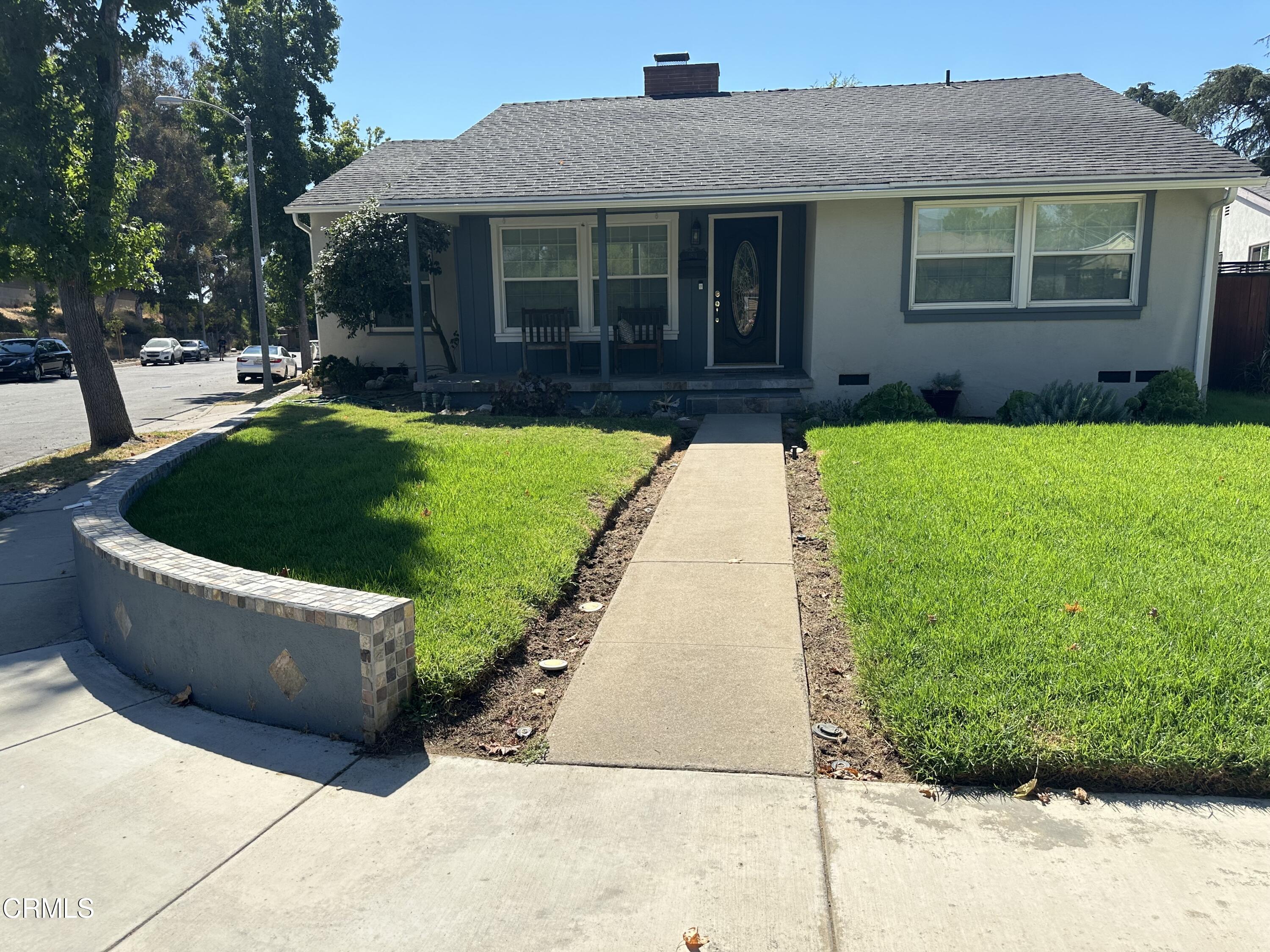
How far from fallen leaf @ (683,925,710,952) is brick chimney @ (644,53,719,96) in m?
17.0

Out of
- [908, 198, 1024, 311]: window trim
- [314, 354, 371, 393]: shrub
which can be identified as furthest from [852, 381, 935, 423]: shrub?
[314, 354, 371, 393]: shrub

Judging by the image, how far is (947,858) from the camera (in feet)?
9.78

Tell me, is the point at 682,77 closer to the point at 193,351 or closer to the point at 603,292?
the point at 603,292

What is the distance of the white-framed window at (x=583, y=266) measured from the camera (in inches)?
555

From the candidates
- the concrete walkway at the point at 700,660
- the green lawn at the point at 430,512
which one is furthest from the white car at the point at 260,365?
the concrete walkway at the point at 700,660

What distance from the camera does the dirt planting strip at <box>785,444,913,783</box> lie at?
11.9 ft

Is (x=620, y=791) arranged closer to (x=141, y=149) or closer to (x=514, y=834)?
(x=514, y=834)

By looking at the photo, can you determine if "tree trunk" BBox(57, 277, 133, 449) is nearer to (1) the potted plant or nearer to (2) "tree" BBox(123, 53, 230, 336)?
(1) the potted plant

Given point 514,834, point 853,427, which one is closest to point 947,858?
point 514,834

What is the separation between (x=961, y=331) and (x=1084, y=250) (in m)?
1.95

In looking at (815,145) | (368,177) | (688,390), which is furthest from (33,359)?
(815,145)

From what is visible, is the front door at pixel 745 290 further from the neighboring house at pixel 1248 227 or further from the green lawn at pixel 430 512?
the neighboring house at pixel 1248 227

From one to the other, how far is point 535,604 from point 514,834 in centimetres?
214

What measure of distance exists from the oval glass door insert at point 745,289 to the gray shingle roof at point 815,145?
160cm
